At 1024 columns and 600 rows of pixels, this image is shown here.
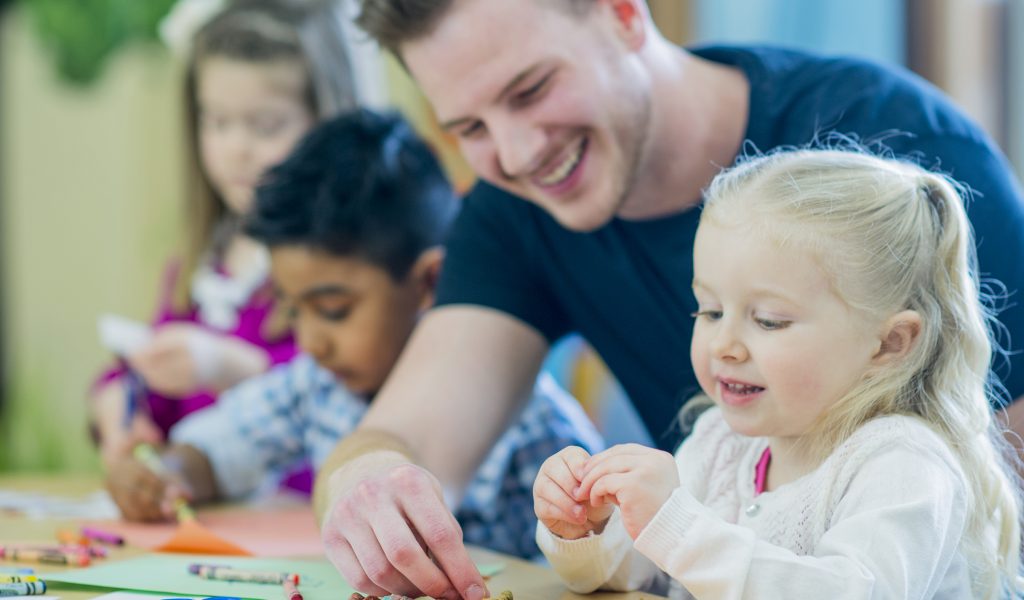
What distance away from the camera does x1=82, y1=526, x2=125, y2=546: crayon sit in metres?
1.19

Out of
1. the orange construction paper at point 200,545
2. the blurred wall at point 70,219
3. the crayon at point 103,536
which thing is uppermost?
the orange construction paper at point 200,545

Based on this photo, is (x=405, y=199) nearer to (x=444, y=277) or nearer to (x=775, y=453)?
(x=444, y=277)

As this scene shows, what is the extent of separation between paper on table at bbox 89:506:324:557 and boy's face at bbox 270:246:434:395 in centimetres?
20

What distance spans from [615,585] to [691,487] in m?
0.09

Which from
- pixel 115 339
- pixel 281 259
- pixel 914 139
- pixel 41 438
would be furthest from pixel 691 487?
pixel 41 438

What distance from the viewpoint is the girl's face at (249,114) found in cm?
207

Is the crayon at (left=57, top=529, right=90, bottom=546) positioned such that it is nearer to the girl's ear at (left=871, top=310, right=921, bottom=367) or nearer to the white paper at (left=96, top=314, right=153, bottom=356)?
the white paper at (left=96, top=314, right=153, bottom=356)

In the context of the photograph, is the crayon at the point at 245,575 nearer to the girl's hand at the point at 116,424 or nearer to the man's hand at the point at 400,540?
the man's hand at the point at 400,540

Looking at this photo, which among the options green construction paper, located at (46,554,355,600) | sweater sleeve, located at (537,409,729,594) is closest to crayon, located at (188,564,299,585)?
green construction paper, located at (46,554,355,600)

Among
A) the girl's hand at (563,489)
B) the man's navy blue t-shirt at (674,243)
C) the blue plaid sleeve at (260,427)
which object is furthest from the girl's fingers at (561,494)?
the blue plaid sleeve at (260,427)

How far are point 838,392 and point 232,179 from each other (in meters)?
1.61

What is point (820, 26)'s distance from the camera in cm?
A: 179

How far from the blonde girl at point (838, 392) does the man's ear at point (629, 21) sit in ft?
1.36

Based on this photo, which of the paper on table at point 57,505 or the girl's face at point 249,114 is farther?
the girl's face at point 249,114
